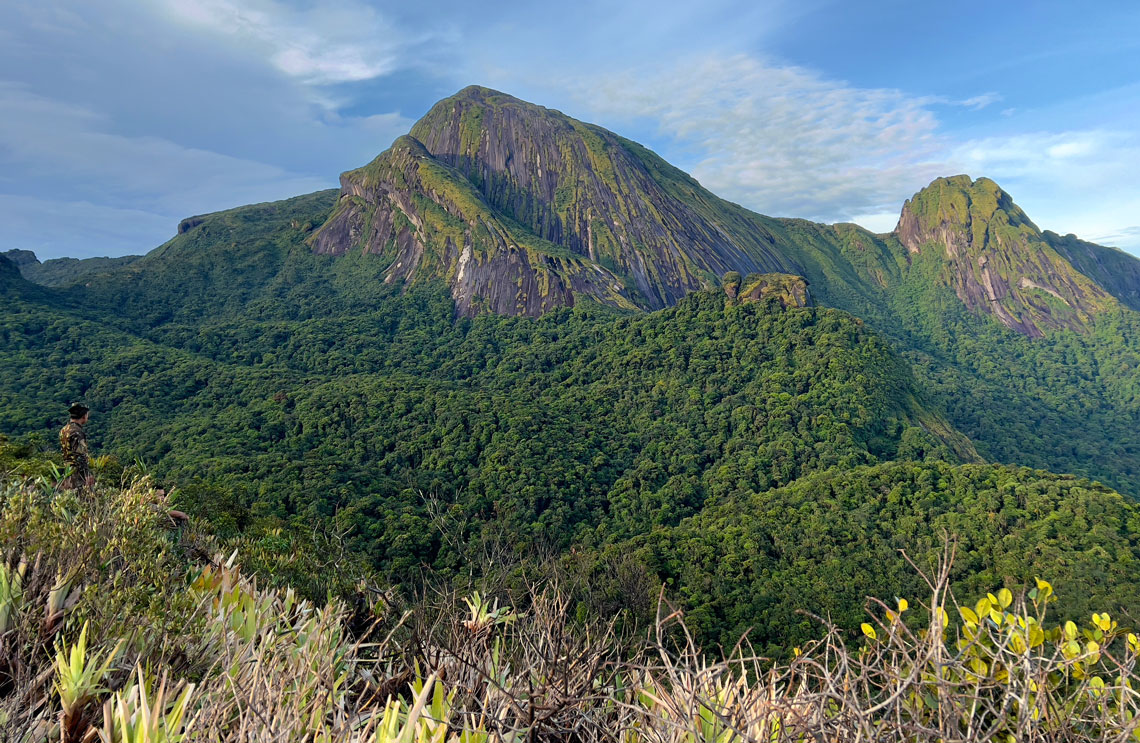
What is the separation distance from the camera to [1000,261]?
129125mm

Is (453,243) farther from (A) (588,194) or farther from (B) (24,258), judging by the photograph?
(B) (24,258)

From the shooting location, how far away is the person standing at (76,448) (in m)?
7.77

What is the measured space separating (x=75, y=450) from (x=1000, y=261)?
163417mm

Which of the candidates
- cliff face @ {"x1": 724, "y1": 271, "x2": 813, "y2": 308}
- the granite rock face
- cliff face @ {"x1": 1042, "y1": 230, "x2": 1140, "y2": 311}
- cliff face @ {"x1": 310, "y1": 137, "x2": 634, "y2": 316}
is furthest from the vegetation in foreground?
cliff face @ {"x1": 1042, "y1": 230, "x2": 1140, "y2": 311}

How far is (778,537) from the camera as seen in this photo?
35156 millimetres

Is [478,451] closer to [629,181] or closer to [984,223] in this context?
[629,181]

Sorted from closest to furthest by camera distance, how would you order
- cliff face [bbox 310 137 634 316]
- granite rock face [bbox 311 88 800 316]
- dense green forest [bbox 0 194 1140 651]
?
1. dense green forest [bbox 0 194 1140 651]
2. cliff face [bbox 310 137 634 316]
3. granite rock face [bbox 311 88 800 316]

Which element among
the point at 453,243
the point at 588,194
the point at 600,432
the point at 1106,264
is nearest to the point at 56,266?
the point at 453,243

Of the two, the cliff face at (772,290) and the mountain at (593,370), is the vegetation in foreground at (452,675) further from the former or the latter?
the cliff face at (772,290)

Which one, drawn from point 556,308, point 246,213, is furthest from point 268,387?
point 246,213

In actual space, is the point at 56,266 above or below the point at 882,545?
above

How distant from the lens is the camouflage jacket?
25.6 ft

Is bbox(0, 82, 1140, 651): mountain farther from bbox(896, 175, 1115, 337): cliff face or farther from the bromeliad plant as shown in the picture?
the bromeliad plant

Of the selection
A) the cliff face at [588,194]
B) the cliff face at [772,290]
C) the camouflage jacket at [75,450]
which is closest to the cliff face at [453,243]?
the cliff face at [588,194]
